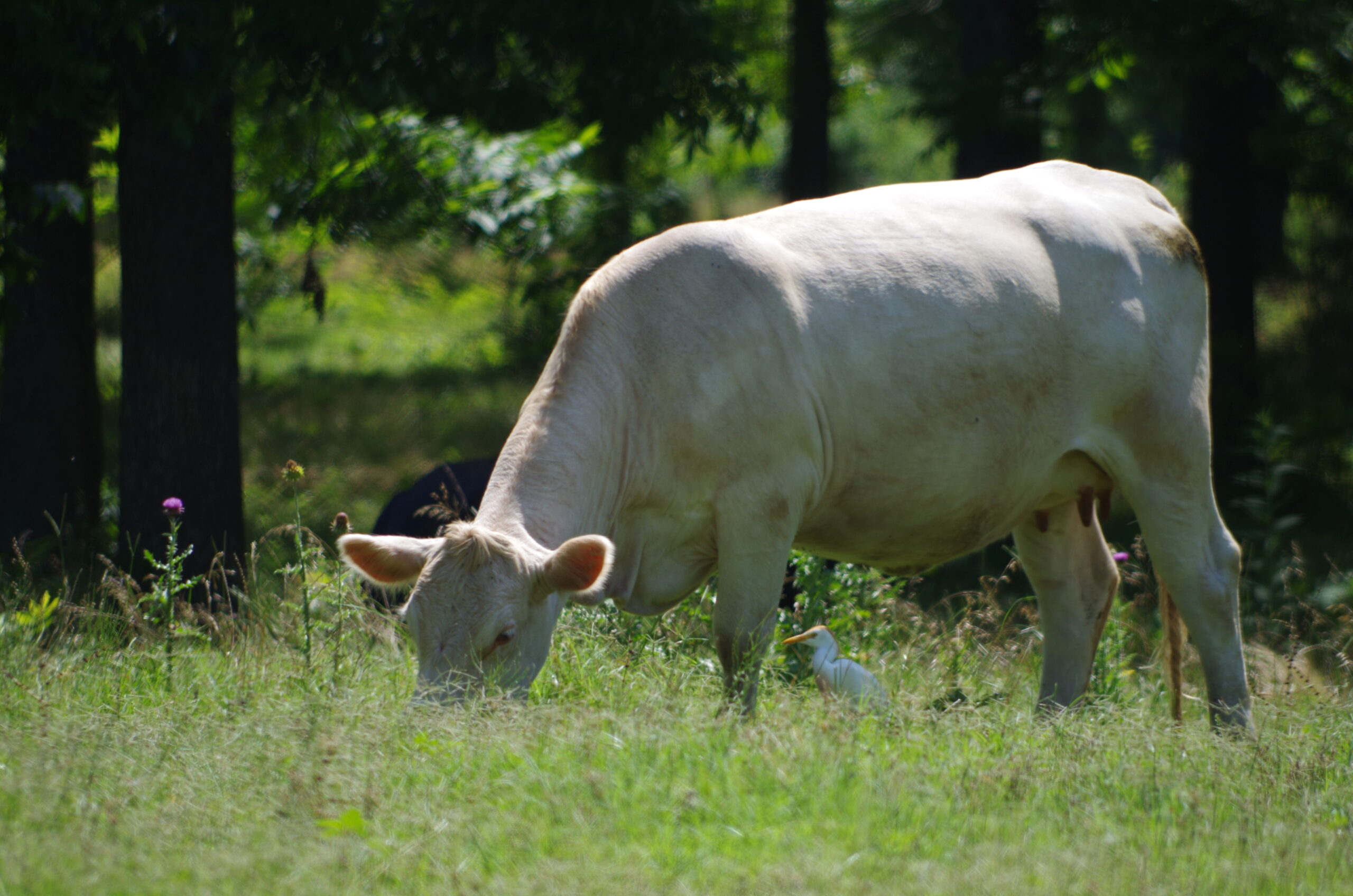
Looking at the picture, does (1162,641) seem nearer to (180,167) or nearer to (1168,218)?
(1168,218)

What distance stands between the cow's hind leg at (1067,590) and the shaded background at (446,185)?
1146 millimetres

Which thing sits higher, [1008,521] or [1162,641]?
[1008,521]

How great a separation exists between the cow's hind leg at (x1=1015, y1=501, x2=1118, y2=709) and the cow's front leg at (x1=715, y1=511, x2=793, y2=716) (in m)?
1.63

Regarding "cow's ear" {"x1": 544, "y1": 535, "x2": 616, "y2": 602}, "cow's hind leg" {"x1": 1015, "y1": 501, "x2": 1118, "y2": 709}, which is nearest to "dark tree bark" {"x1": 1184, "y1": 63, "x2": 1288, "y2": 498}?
"cow's hind leg" {"x1": 1015, "y1": 501, "x2": 1118, "y2": 709}

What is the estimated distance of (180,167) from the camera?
6.24 m

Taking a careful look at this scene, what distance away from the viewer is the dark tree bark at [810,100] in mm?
11562

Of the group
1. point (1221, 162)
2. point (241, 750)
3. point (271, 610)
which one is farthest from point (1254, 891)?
point (1221, 162)

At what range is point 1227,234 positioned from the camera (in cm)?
991

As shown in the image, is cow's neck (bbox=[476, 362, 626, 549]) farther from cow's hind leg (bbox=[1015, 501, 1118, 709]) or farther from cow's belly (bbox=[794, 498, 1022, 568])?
cow's hind leg (bbox=[1015, 501, 1118, 709])

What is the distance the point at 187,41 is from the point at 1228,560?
492 centimetres

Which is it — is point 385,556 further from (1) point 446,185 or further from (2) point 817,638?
(1) point 446,185

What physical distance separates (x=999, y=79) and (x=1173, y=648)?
512 cm

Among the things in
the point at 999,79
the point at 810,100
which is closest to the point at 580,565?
the point at 999,79

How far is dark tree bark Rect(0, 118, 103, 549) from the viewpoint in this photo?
22.9 ft
